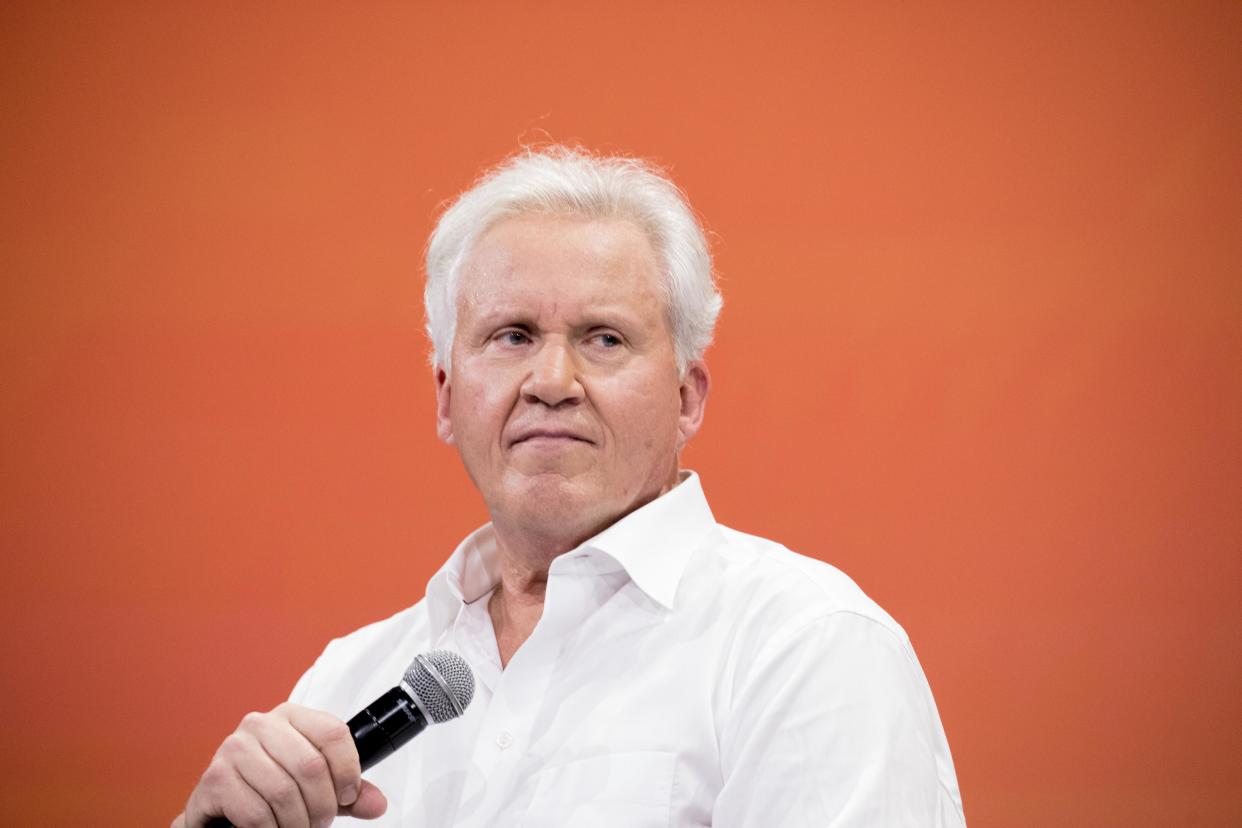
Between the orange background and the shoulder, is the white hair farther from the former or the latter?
A: the orange background

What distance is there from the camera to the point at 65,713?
6.63 ft

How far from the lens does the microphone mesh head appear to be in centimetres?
97

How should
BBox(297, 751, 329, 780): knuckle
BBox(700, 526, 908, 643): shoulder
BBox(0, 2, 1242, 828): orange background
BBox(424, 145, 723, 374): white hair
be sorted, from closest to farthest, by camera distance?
BBox(297, 751, 329, 780): knuckle, BBox(700, 526, 908, 643): shoulder, BBox(424, 145, 723, 374): white hair, BBox(0, 2, 1242, 828): orange background

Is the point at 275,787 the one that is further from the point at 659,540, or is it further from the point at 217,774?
the point at 659,540

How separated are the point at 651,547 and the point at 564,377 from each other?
22cm

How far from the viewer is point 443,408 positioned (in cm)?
157

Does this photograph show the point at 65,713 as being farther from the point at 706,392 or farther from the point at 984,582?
the point at 984,582

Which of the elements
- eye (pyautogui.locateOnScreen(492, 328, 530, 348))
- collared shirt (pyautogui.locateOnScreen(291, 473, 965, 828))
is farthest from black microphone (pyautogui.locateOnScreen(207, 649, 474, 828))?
eye (pyautogui.locateOnScreen(492, 328, 530, 348))

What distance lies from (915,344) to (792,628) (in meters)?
0.93

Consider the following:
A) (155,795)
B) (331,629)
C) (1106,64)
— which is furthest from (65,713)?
(1106,64)

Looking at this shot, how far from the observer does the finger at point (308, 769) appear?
0.94 m

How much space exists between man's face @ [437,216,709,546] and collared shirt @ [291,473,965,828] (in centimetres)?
6

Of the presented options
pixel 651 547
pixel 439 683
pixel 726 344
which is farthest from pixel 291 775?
pixel 726 344

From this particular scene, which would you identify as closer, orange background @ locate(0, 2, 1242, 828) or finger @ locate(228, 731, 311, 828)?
finger @ locate(228, 731, 311, 828)
